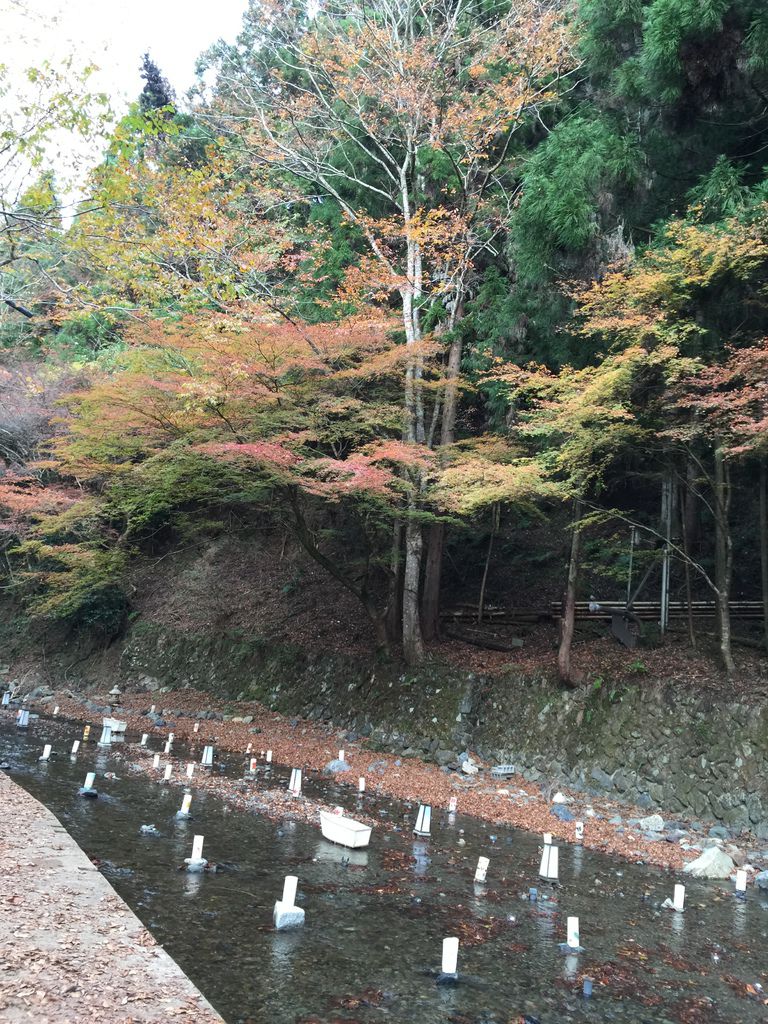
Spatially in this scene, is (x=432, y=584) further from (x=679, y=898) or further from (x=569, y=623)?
(x=679, y=898)

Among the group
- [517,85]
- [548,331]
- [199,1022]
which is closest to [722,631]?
[548,331]

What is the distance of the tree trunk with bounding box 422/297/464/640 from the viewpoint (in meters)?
14.2

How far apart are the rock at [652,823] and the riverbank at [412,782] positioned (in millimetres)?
51

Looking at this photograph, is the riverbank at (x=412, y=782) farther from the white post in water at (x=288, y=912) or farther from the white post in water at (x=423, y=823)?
the white post in water at (x=288, y=912)

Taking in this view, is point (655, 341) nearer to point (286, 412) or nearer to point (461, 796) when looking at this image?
point (286, 412)

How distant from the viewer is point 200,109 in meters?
18.4

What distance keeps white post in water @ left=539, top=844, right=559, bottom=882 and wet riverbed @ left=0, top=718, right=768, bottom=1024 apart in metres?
0.19

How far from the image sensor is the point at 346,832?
7.72 metres

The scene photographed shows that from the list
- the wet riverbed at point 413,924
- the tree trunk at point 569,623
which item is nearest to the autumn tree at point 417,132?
the tree trunk at point 569,623

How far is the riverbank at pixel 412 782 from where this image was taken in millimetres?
8727

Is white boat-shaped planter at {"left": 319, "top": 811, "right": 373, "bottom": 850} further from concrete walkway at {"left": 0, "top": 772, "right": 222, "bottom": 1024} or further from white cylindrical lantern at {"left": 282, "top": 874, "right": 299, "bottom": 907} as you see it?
concrete walkway at {"left": 0, "top": 772, "right": 222, "bottom": 1024}

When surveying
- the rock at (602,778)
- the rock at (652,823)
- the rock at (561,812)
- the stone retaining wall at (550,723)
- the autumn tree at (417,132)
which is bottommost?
the rock at (561,812)

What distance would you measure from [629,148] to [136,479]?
11763 mm

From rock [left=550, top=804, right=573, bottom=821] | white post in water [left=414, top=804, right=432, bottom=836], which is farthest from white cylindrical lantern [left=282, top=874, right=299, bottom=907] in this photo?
rock [left=550, top=804, right=573, bottom=821]
